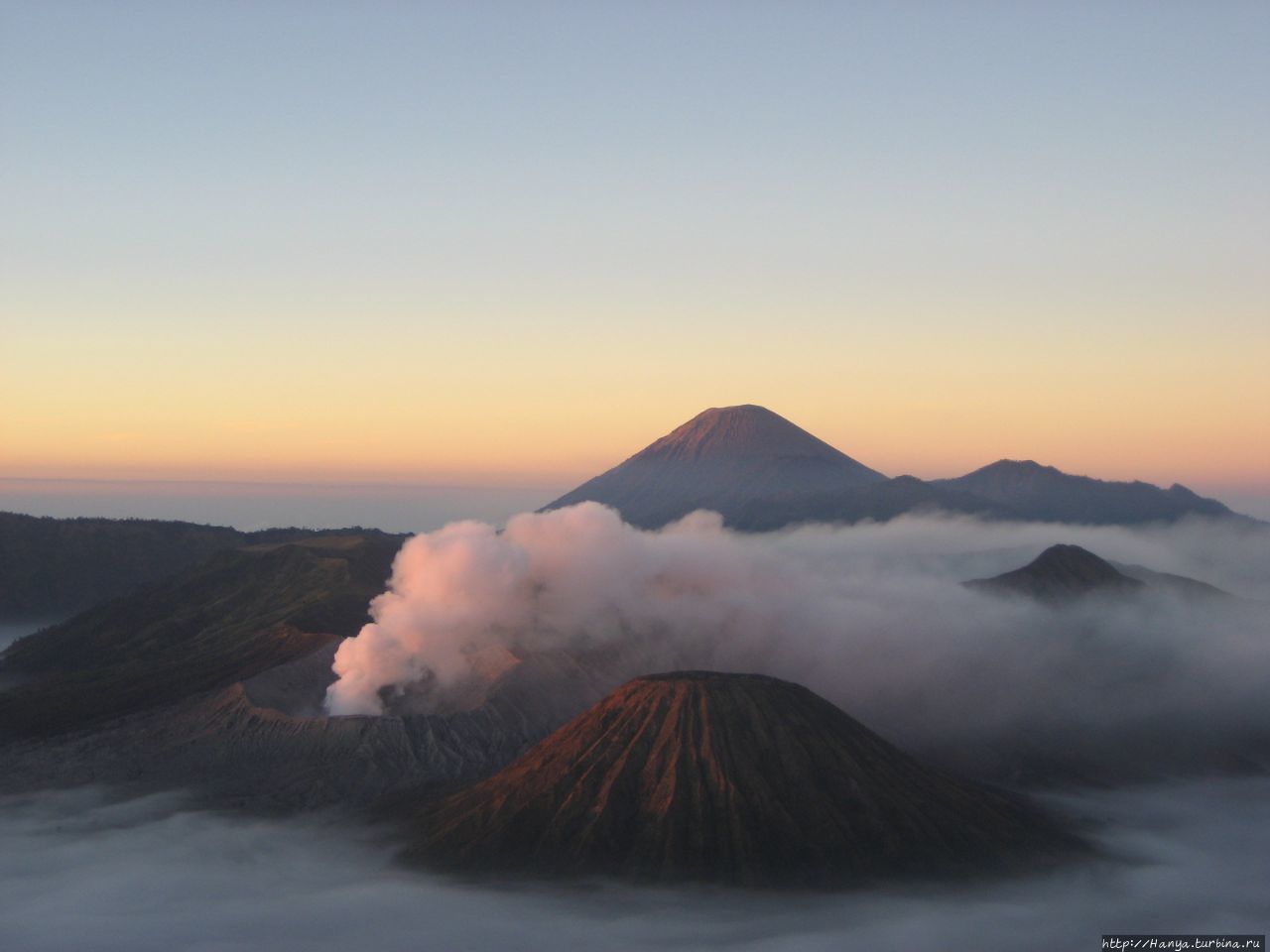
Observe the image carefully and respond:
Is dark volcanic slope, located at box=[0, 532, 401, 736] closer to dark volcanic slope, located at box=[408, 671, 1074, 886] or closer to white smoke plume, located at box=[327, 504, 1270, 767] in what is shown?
white smoke plume, located at box=[327, 504, 1270, 767]

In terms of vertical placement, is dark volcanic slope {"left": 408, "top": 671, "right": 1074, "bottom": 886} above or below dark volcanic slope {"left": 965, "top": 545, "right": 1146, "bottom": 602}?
below

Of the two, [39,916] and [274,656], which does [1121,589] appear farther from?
[39,916]

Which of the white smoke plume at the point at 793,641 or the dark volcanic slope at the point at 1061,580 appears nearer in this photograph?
the white smoke plume at the point at 793,641

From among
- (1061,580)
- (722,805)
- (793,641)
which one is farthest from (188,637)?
(1061,580)

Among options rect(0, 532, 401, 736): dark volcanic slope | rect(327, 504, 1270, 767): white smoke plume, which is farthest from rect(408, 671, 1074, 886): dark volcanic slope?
rect(0, 532, 401, 736): dark volcanic slope

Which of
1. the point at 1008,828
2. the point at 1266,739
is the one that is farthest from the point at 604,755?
the point at 1266,739

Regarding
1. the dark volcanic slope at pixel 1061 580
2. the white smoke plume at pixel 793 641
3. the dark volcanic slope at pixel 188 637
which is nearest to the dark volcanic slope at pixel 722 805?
the white smoke plume at pixel 793 641

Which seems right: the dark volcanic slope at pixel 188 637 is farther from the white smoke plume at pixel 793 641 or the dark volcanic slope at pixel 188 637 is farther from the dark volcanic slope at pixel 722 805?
the dark volcanic slope at pixel 722 805
